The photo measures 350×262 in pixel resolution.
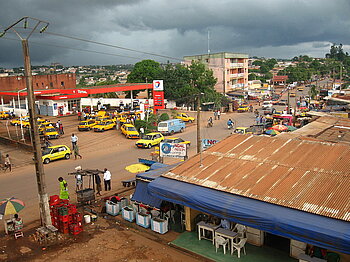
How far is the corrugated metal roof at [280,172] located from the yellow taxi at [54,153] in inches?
596

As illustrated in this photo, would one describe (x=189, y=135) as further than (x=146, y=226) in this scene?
Yes

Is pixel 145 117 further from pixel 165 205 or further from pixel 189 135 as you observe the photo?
pixel 165 205

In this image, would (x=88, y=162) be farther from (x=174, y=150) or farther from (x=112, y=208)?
(x=112, y=208)

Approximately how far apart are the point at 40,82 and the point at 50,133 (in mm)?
40984

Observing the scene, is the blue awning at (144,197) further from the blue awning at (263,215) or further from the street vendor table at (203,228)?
the street vendor table at (203,228)

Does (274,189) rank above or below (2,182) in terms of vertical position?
above

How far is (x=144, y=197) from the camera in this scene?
1427cm

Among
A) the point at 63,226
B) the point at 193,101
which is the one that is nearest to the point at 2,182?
the point at 63,226

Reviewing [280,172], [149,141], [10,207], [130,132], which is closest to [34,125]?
[10,207]

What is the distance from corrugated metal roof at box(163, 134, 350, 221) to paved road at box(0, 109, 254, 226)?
24.7ft

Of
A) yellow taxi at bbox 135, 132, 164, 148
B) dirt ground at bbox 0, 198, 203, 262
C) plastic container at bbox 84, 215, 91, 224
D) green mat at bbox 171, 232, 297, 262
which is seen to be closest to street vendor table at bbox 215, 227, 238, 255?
green mat at bbox 171, 232, 297, 262

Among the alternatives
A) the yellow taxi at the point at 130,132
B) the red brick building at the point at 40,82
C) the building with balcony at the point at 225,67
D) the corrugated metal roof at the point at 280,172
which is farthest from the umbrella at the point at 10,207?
the building with balcony at the point at 225,67

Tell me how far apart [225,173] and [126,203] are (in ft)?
18.1

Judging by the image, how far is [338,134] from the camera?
63.6 ft
